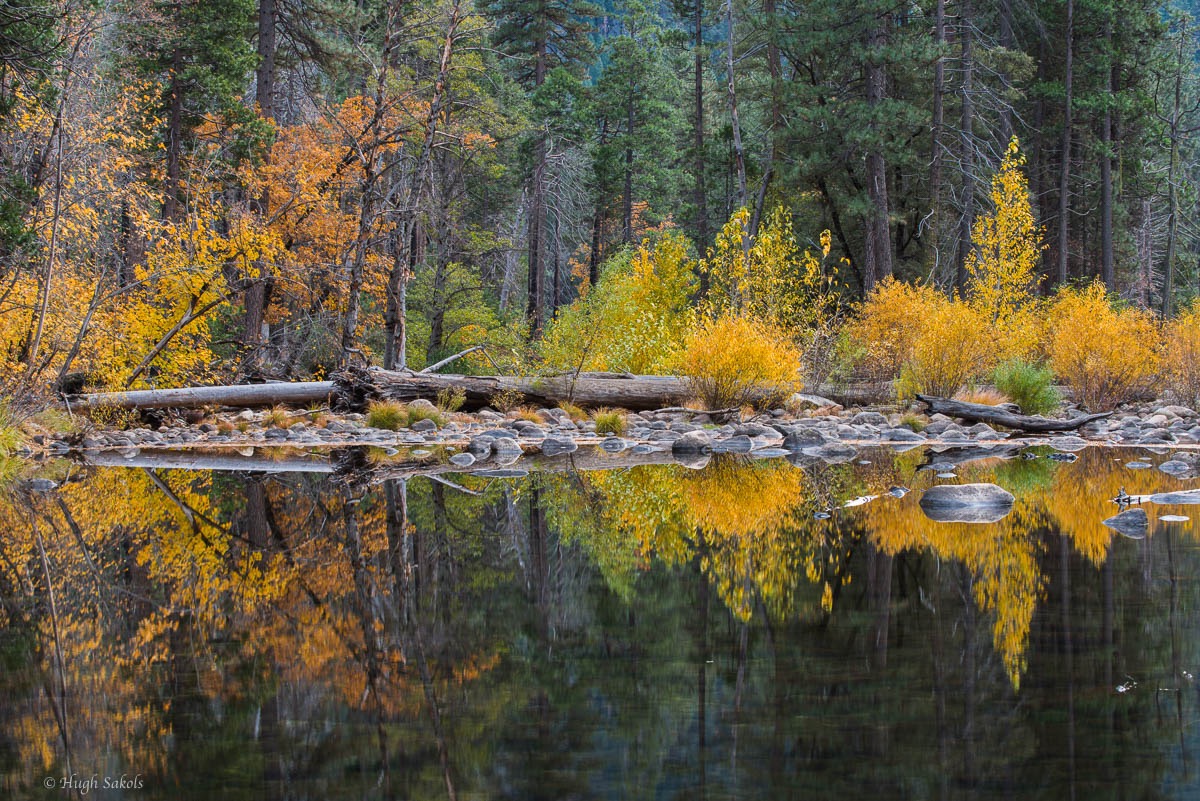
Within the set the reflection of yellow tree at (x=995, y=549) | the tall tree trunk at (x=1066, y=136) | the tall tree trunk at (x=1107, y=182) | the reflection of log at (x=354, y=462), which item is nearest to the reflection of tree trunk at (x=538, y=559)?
the reflection of yellow tree at (x=995, y=549)

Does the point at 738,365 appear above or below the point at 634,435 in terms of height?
above

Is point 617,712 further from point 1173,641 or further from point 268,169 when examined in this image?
point 268,169

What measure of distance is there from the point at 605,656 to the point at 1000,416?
10.7 m

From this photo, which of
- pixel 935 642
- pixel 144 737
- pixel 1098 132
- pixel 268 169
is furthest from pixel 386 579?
pixel 1098 132

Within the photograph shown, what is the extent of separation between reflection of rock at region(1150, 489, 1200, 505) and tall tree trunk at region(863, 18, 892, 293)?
1533cm

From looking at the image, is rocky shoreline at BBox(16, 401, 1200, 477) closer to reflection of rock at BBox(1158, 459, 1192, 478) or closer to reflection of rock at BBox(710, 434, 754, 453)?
reflection of rock at BBox(710, 434, 754, 453)

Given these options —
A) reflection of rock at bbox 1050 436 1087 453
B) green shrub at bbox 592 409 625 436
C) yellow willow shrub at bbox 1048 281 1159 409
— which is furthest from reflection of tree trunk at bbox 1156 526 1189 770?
yellow willow shrub at bbox 1048 281 1159 409

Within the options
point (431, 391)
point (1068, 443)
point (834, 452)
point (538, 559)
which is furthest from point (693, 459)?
point (431, 391)

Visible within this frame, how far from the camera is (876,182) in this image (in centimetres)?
2206

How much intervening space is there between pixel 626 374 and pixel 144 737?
42.2 feet

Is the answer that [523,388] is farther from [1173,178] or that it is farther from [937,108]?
[1173,178]

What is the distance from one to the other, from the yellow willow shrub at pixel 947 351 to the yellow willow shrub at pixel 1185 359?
280 cm

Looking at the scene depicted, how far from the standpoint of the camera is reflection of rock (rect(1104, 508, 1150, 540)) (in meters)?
4.90

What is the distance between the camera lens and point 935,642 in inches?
116
